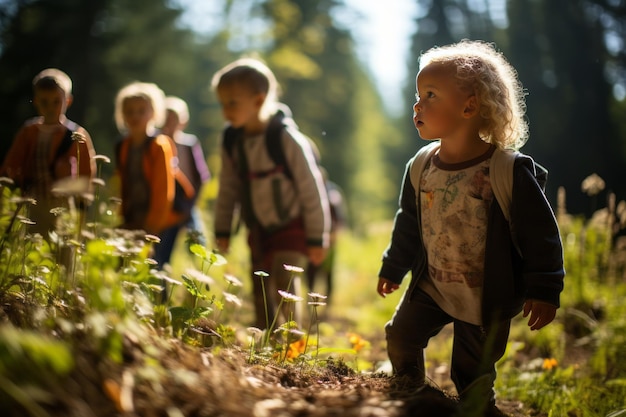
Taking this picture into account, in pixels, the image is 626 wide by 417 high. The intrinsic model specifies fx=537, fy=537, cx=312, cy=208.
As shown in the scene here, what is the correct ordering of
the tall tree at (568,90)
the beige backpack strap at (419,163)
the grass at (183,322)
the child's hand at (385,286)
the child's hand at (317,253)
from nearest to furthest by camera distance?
the grass at (183,322)
the beige backpack strap at (419,163)
the child's hand at (385,286)
the child's hand at (317,253)
the tall tree at (568,90)

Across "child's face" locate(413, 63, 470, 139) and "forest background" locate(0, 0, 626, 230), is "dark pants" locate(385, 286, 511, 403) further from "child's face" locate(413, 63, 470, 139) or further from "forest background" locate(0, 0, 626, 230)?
"forest background" locate(0, 0, 626, 230)

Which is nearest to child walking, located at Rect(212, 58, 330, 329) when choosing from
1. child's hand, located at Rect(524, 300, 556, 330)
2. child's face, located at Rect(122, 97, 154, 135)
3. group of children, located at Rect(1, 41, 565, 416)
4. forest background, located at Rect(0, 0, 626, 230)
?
group of children, located at Rect(1, 41, 565, 416)

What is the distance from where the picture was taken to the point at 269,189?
167 inches

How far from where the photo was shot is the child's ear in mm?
2721

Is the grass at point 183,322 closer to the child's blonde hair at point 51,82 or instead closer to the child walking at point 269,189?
the child walking at point 269,189

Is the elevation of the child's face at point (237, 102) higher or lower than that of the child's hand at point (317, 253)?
higher

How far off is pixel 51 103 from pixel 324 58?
64.7 ft

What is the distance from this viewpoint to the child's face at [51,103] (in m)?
3.92

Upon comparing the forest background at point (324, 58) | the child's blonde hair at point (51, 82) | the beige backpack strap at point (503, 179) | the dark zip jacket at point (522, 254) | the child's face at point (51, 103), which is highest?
the forest background at point (324, 58)

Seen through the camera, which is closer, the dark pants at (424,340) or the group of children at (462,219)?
the group of children at (462,219)

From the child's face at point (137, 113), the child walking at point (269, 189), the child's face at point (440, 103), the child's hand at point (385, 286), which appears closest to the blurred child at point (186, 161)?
the child's face at point (137, 113)

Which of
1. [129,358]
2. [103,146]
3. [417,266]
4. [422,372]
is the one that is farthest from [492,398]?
[103,146]

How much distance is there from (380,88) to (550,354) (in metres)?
28.7

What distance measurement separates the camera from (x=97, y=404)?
155 cm
